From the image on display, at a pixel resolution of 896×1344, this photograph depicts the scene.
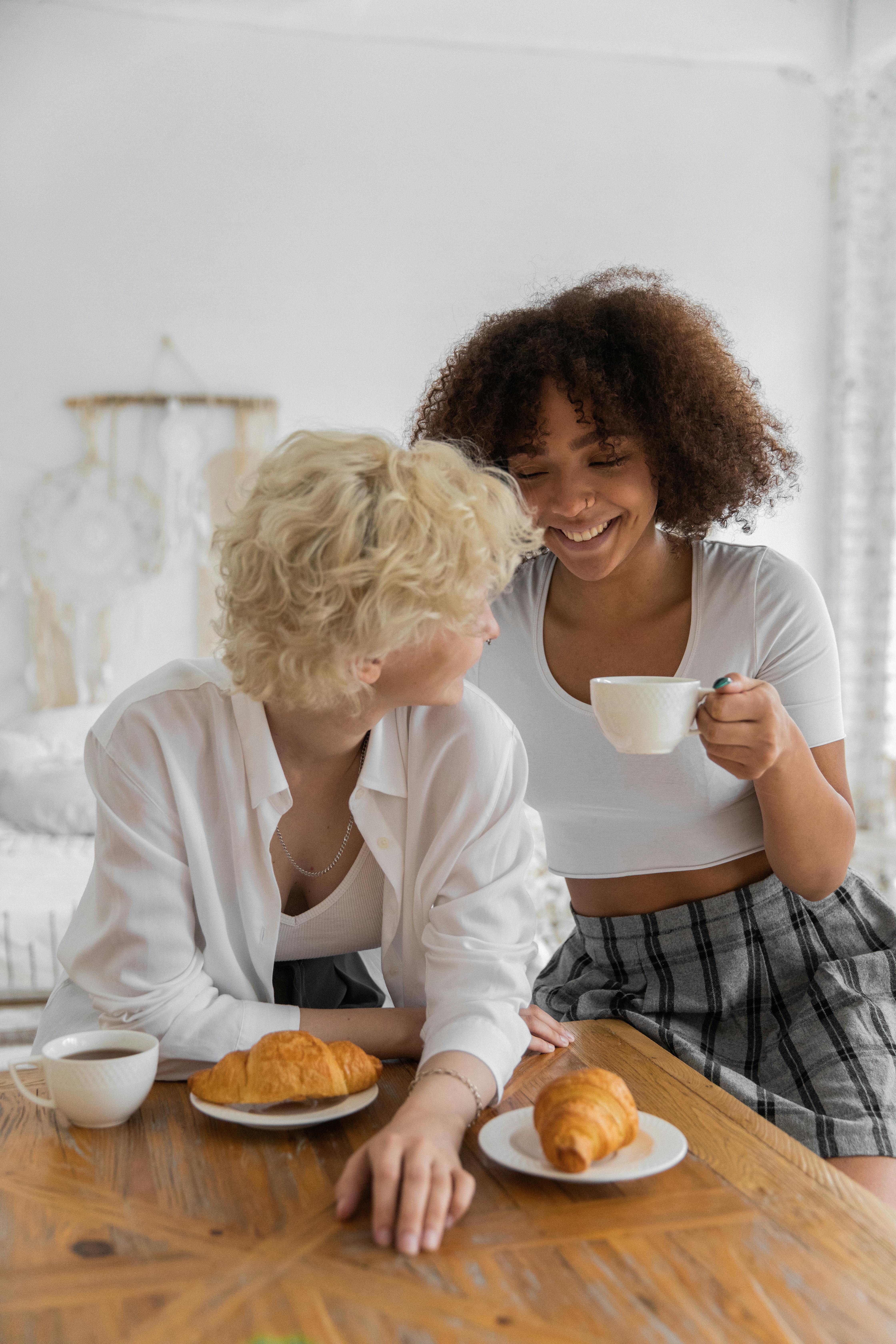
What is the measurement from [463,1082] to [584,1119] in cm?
18

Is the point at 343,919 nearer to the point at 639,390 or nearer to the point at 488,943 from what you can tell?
the point at 488,943

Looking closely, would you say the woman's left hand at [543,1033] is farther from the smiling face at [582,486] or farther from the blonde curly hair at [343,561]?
the smiling face at [582,486]

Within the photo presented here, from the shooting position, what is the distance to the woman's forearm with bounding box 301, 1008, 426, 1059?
120 centimetres

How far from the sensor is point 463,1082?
105 centimetres

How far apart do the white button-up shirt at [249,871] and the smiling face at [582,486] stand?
327mm

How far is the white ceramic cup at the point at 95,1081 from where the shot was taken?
996 mm

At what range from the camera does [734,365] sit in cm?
170

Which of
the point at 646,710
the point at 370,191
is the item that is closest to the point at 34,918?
the point at 646,710

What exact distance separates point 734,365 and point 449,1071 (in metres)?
1.16

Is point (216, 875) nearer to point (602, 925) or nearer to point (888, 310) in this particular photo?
point (602, 925)

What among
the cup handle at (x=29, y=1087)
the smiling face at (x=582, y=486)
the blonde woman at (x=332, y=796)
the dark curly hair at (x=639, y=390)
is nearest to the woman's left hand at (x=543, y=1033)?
the blonde woman at (x=332, y=796)

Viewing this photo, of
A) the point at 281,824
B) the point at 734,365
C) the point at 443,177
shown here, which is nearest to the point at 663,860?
the point at 281,824

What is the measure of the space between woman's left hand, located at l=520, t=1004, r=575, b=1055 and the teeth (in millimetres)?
645

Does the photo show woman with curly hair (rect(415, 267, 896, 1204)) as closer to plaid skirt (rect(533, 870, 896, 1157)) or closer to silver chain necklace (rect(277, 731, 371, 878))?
plaid skirt (rect(533, 870, 896, 1157))
